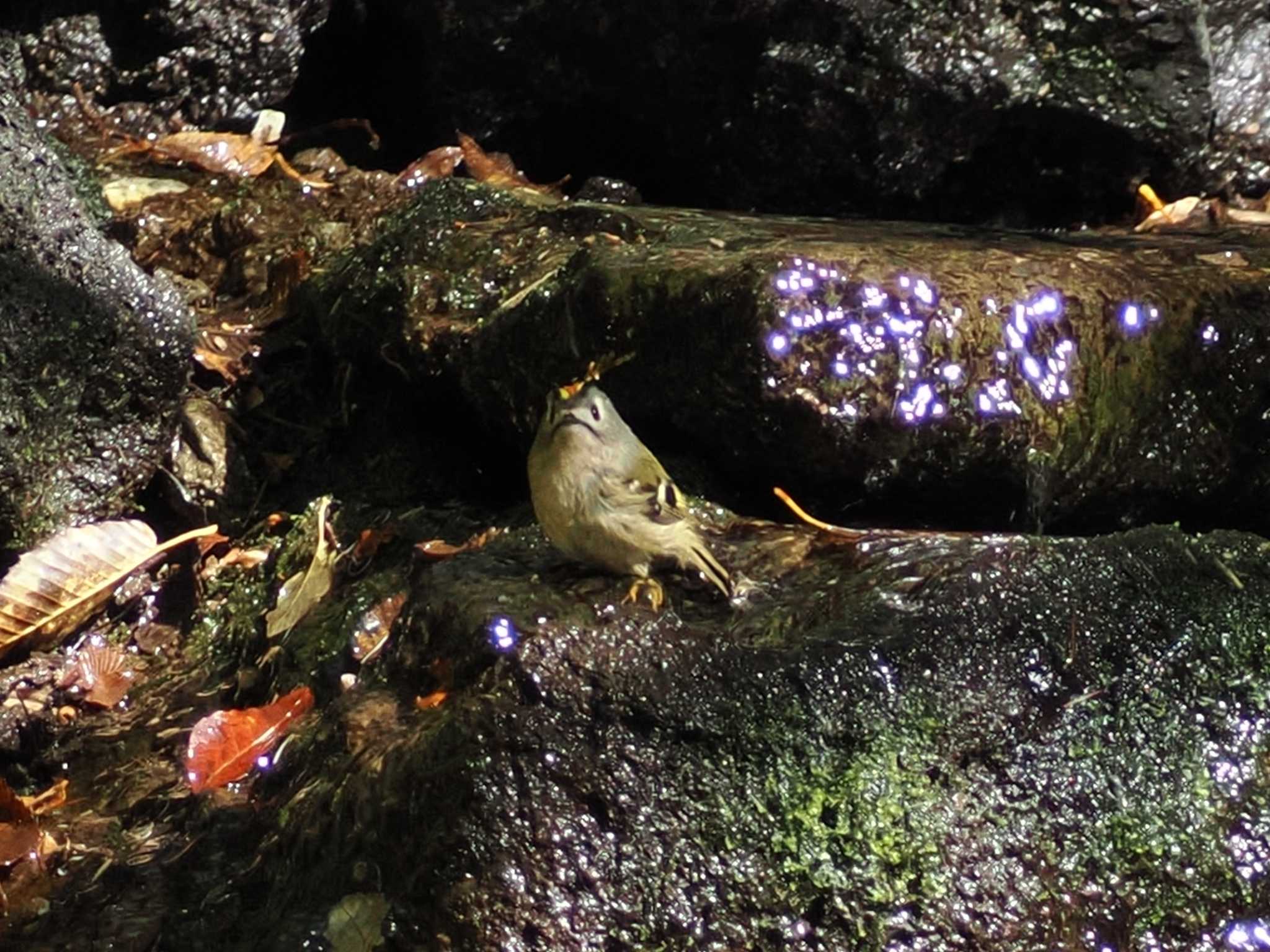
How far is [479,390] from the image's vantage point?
16.9 feet

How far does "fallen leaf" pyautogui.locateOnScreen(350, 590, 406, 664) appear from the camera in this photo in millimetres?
4477

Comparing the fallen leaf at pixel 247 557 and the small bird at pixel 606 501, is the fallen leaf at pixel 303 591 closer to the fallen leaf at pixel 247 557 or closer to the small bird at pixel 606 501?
the fallen leaf at pixel 247 557

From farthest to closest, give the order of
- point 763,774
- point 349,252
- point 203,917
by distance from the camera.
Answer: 1. point 349,252
2. point 203,917
3. point 763,774

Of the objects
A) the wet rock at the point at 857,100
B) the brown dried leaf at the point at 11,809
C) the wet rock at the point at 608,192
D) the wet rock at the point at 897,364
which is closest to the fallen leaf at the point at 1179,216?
the wet rock at the point at 857,100

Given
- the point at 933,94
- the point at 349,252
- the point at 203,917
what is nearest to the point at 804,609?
the point at 203,917

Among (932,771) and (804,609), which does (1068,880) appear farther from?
(804,609)

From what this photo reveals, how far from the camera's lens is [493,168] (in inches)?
275

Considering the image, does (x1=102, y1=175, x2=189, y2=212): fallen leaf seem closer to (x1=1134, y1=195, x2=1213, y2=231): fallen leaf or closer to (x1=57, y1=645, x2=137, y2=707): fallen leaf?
(x1=57, y1=645, x2=137, y2=707): fallen leaf

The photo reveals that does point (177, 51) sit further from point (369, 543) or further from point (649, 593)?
point (649, 593)

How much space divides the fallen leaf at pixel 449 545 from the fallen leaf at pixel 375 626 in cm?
13

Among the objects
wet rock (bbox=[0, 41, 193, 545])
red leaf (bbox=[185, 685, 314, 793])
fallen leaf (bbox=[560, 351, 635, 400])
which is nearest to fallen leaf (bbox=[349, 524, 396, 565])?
red leaf (bbox=[185, 685, 314, 793])

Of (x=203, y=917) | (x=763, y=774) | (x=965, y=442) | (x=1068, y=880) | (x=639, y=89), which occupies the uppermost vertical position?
(x=639, y=89)

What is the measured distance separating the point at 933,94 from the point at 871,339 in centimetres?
214

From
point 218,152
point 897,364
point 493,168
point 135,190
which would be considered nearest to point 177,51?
point 218,152
